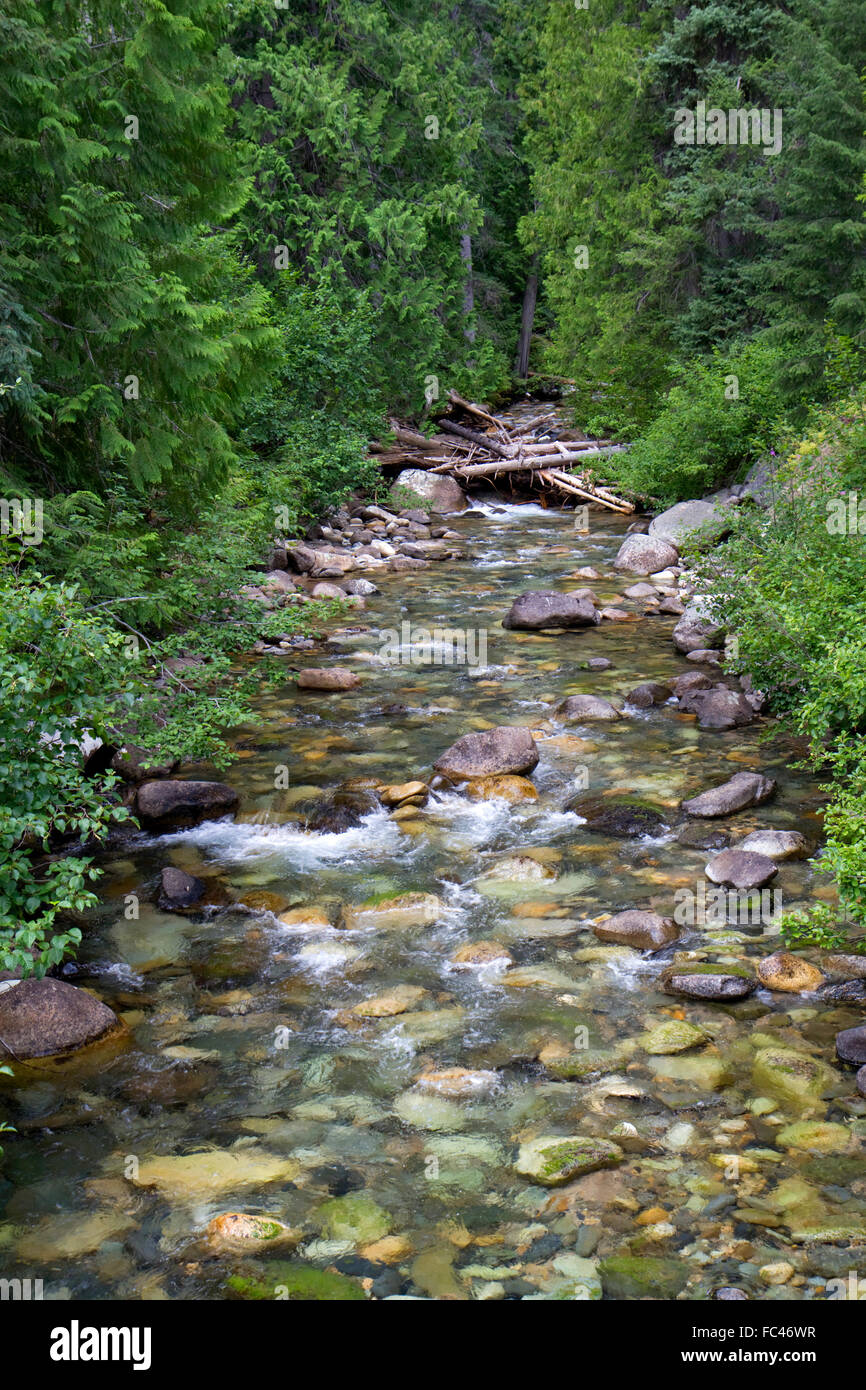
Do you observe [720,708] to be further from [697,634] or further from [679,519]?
[679,519]

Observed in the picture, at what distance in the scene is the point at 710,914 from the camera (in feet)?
19.9

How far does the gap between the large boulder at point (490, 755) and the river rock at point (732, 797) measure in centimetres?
133

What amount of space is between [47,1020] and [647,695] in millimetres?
6139

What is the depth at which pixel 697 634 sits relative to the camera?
11297 millimetres

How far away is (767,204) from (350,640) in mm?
11353

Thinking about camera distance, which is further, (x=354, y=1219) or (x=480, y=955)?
(x=480, y=955)

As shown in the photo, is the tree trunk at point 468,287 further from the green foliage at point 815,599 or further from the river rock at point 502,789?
the river rock at point 502,789

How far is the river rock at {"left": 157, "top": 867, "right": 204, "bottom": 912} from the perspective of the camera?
21.0 ft

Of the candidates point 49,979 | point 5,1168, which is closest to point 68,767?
point 49,979

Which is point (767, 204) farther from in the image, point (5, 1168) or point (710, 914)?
point (5, 1168)

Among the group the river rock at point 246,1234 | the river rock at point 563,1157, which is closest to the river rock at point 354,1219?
the river rock at point 246,1234

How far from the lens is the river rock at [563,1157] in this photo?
415 cm

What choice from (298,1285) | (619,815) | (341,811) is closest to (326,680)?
(341,811)
